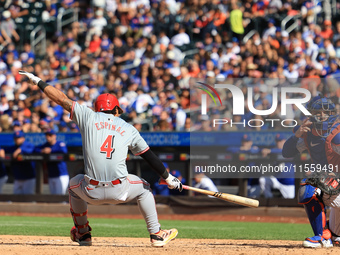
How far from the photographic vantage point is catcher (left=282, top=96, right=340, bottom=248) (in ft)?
24.6

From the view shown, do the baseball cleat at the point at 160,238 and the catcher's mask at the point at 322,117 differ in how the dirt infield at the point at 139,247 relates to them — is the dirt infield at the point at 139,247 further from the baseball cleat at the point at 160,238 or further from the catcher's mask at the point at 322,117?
the catcher's mask at the point at 322,117

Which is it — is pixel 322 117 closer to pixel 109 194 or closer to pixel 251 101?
pixel 109 194

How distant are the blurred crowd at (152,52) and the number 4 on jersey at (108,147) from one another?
6614mm

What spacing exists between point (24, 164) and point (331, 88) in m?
6.77

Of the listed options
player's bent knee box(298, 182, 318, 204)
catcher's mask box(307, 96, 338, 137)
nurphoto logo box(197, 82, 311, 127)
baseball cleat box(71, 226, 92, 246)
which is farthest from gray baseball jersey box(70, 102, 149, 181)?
nurphoto logo box(197, 82, 311, 127)

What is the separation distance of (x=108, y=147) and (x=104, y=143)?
0.06m

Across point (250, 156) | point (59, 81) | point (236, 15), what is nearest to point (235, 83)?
point (250, 156)

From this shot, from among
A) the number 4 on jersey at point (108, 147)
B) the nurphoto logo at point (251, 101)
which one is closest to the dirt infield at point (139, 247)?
the number 4 on jersey at point (108, 147)

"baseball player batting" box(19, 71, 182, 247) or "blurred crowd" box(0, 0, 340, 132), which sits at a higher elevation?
"blurred crowd" box(0, 0, 340, 132)

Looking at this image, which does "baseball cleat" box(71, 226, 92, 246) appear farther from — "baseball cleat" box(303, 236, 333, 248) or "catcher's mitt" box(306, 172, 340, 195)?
"catcher's mitt" box(306, 172, 340, 195)

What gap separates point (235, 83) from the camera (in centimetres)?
1364

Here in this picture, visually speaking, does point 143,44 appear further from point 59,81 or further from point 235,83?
point 235,83

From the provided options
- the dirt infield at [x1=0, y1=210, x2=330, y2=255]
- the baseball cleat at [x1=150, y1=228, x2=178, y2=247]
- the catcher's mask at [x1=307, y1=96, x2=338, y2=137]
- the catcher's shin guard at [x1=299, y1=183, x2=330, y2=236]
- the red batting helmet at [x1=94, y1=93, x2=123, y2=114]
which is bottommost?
the dirt infield at [x1=0, y1=210, x2=330, y2=255]

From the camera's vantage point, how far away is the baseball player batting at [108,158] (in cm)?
685
